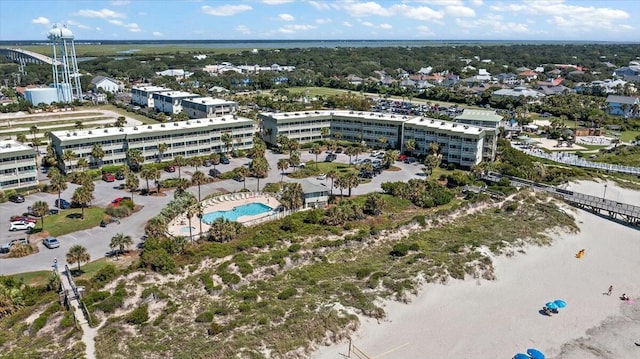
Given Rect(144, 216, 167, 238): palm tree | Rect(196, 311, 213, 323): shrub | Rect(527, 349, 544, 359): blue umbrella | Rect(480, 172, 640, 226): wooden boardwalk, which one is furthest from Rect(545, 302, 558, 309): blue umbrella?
Rect(144, 216, 167, 238): palm tree

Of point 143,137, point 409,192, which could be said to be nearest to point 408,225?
point 409,192

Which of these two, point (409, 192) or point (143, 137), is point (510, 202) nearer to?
point (409, 192)

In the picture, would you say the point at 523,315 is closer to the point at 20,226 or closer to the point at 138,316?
the point at 138,316

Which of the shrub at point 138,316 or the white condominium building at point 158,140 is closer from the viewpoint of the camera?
the shrub at point 138,316

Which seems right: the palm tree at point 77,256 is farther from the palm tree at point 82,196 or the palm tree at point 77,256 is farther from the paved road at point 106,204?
the palm tree at point 82,196

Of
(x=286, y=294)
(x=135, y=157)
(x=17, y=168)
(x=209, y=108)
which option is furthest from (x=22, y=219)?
(x=209, y=108)

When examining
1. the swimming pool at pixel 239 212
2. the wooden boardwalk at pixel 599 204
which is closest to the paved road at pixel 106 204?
the swimming pool at pixel 239 212
